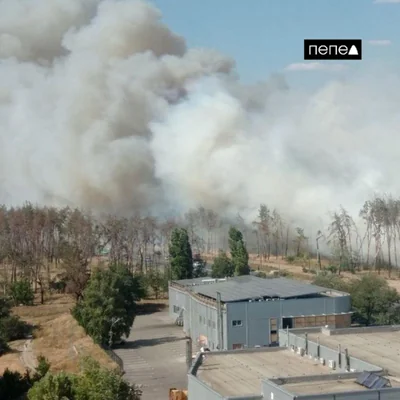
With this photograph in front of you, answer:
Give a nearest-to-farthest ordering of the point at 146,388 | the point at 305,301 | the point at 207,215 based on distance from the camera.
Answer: the point at 146,388
the point at 305,301
the point at 207,215

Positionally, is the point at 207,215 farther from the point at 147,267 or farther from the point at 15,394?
the point at 15,394

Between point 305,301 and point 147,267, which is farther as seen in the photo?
point 147,267

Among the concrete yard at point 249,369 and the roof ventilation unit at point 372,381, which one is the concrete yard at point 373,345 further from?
the roof ventilation unit at point 372,381

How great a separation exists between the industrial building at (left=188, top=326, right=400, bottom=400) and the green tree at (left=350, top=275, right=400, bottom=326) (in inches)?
262

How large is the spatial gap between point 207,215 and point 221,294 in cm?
1273

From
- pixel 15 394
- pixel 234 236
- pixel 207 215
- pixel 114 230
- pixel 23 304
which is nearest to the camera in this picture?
pixel 15 394

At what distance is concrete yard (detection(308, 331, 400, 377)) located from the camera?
1177cm

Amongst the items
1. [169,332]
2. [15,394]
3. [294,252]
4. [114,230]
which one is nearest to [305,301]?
[169,332]

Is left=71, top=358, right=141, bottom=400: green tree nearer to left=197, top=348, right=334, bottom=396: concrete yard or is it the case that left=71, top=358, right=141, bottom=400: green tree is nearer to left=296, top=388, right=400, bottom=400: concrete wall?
left=197, top=348, right=334, bottom=396: concrete yard

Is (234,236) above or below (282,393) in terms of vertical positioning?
above

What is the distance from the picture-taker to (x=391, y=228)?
30.0 metres

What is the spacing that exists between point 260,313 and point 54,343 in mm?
5679

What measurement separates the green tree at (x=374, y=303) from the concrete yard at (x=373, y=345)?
6812 mm

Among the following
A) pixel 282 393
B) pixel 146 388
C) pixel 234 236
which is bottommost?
pixel 146 388
